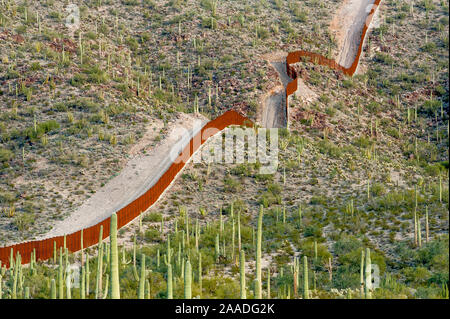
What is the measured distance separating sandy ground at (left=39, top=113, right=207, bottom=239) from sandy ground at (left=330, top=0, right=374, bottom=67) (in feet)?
63.0

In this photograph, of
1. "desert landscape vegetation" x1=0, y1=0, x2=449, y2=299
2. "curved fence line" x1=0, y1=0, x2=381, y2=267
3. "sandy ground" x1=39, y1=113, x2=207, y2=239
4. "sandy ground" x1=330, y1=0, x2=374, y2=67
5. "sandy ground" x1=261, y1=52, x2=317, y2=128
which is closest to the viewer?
"desert landscape vegetation" x1=0, y1=0, x2=449, y2=299

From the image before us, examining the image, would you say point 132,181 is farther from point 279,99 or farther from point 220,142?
point 279,99

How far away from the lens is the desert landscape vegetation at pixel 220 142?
21.1 meters

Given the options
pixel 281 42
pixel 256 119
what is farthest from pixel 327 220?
pixel 281 42

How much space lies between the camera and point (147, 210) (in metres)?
29.7

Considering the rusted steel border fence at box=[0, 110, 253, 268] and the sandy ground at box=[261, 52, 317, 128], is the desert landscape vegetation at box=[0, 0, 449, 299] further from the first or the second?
the rusted steel border fence at box=[0, 110, 253, 268]

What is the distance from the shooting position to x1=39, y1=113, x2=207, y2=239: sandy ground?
28.6m

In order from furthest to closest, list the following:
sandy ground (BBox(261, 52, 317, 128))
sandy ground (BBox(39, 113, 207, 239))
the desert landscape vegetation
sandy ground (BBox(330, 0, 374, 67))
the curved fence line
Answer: sandy ground (BBox(330, 0, 374, 67)) → sandy ground (BBox(261, 52, 317, 128)) → sandy ground (BBox(39, 113, 207, 239)) → the curved fence line → the desert landscape vegetation

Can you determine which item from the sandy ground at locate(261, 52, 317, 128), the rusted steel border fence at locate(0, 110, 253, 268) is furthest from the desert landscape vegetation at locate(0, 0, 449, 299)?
the rusted steel border fence at locate(0, 110, 253, 268)

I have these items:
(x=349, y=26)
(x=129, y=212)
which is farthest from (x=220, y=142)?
(x=349, y=26)

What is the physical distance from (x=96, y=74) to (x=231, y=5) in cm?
2039

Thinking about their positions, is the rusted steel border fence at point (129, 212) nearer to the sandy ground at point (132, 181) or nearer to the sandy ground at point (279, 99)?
the sandy ground at point (132, 181)

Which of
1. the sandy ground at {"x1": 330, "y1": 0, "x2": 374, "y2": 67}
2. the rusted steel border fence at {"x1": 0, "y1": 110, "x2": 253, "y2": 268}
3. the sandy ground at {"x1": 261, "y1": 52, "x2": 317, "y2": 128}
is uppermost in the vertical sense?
the sandy ground at {"x1": 330, "y1": 0, "x2": 374, "y2": 67}

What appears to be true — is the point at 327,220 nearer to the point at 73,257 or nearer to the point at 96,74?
the point at 73,257
